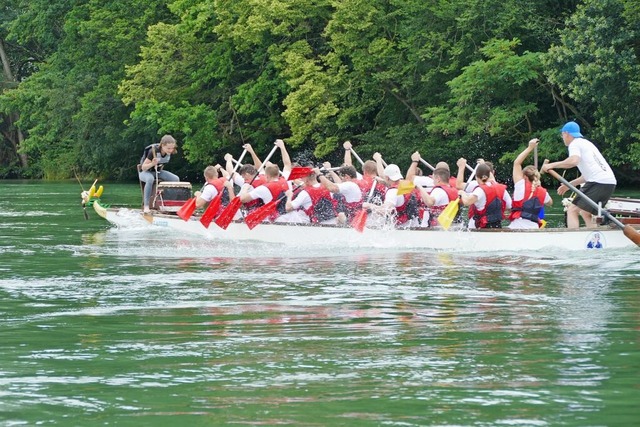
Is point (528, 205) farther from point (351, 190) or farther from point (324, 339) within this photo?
point (324, 339)

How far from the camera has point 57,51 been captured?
64.3m

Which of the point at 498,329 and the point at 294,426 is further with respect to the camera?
the point at 498,329

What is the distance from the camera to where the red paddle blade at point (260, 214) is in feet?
63.8

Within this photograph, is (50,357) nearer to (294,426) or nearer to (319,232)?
(294,426)

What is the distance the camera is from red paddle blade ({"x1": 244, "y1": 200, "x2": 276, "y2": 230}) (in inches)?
766

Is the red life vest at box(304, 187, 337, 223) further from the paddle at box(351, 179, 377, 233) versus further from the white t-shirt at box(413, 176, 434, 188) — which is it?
the white t-shirt at box(413, 176, 434, 188)

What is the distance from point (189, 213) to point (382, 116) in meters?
26.7

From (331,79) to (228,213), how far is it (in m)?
26.1

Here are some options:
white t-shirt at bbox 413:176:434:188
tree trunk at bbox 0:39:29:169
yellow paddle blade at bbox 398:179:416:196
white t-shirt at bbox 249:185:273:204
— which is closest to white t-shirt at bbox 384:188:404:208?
yellow paddle blade at bbox 398:179:416:196

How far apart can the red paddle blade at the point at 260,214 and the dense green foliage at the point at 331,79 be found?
59.1 feet

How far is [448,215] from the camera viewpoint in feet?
57.1

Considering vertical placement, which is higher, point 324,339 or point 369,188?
point 369,188

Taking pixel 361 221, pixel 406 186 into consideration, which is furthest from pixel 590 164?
pixel 361 221

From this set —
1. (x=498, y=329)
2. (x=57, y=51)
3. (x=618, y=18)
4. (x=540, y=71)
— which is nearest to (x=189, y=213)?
(x=498, y=329)
